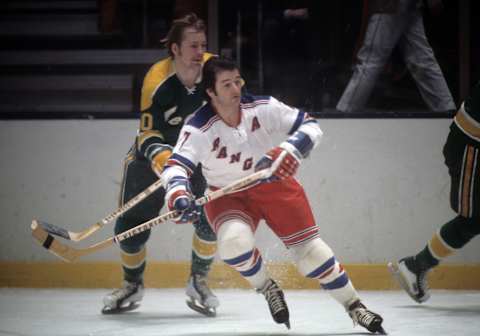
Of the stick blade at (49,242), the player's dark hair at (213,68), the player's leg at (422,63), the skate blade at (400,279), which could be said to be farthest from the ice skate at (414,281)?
the stick blade at (49,242)

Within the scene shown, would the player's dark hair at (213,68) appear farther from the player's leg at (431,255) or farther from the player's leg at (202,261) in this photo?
the player's leg at (431,255)

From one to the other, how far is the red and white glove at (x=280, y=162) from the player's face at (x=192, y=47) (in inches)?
31.3

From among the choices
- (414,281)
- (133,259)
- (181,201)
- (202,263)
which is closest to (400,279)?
(414,281)

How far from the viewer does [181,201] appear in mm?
3660

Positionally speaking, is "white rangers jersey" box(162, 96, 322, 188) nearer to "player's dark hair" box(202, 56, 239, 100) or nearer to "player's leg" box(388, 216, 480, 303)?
"player's dark hair" box(202, 56, 239, 100)

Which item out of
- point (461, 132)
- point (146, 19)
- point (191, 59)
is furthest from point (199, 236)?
point (146, 19)

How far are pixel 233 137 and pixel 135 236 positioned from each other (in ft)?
3.13

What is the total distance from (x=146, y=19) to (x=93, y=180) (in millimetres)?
893

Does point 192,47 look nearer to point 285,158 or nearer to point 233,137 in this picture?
point 233,137

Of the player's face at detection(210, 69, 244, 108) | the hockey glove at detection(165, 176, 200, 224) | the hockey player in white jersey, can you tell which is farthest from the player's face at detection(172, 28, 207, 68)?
the hockey glove at detection(165, 176, 200, 224)

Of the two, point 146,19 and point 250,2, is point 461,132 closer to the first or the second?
point 250,2

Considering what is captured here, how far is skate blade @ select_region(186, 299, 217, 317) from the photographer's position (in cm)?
447

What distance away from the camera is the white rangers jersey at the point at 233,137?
3811 millimetres

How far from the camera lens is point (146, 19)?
559 centimetres
